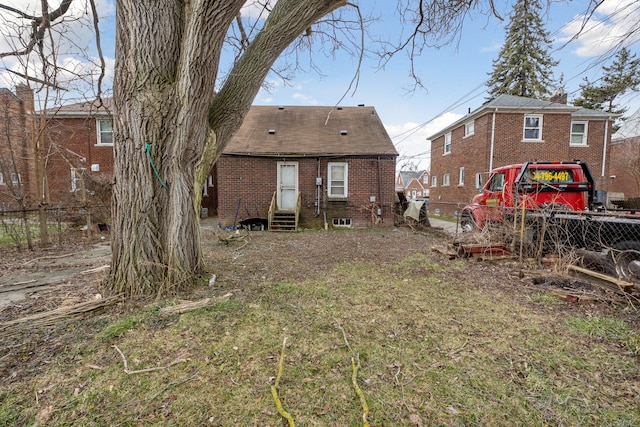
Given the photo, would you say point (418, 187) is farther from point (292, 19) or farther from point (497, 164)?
point (292, 19)

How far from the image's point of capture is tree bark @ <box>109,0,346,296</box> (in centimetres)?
357

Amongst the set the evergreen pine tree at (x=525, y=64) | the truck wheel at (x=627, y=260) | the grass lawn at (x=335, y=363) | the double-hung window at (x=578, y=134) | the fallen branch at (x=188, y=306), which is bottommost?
the grass lawn at (x=335, y=363)

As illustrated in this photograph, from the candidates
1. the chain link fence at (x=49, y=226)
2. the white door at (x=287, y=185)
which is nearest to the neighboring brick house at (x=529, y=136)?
the white door at (x=287, y=185)

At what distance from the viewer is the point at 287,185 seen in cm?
1220

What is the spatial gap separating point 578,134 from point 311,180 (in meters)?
15.8

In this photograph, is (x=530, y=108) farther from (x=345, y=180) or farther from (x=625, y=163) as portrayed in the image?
(x=625, y=163)

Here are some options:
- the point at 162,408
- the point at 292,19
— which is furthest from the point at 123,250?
the point at 292,19

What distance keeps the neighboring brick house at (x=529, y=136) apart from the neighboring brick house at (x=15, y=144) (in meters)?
15.3

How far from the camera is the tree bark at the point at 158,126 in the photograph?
3.57m

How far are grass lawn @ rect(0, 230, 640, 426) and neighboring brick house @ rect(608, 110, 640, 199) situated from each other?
20.8 metres

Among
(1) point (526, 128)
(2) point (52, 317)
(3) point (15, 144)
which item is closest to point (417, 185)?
(1) point (526, 128)

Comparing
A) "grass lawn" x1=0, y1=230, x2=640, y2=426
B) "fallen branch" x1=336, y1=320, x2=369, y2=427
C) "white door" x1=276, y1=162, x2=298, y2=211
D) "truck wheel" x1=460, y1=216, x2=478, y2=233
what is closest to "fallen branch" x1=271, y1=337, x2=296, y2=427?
"grass lawn" x1=0, y1=230, x2=640, y2=426

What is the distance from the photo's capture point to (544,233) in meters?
5.23

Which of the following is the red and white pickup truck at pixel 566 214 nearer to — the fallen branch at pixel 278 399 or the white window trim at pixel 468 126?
the fallen branch at pixel 278 399
